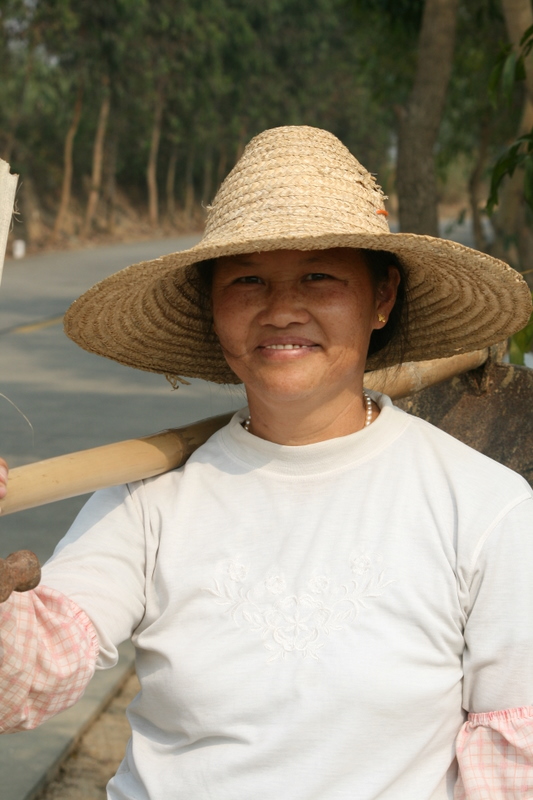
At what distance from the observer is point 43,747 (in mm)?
2576

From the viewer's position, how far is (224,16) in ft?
85.1

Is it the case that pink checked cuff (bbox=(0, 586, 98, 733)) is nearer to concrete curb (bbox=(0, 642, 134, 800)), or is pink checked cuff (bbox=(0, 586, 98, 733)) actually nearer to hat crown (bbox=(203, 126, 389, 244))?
hat crown (bbox=(203, 126, 389, 244))

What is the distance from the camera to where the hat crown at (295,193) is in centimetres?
142

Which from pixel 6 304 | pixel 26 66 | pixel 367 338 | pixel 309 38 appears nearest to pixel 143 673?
pixel 367 338

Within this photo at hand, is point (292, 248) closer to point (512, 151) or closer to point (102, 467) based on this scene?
point (102, 467)

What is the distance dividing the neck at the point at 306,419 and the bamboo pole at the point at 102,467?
0.14 metres

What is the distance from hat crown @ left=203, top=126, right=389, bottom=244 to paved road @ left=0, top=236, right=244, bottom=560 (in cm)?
216

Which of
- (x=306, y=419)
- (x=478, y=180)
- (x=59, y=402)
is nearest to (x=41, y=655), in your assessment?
(x=306, y=419)

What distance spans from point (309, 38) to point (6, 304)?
78.4 ft

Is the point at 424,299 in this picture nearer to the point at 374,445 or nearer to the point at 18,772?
the point at 374,445

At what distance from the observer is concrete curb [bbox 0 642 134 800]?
2.40m

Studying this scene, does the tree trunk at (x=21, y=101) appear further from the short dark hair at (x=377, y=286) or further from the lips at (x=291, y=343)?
the lips at (x=291, y=343)

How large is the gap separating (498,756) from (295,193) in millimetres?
811

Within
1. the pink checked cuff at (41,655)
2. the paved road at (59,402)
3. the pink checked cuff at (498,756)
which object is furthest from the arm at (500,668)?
the paved road at (59,402)
